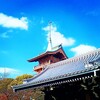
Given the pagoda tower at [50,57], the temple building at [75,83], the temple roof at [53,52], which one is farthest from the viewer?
the pagoda tower at [50,57]

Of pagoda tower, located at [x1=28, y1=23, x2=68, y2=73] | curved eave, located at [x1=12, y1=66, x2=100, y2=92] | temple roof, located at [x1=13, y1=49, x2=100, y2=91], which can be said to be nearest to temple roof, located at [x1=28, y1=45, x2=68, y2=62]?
pagoda tower, located at [x1=28, y1=23, x2=68, y2=73]

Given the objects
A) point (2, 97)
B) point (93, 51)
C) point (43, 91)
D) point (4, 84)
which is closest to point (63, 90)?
point (43, 91)

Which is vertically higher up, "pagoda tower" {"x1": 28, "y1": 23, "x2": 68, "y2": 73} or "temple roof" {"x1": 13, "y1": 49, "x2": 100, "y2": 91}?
"pagoda tower" {"x1": 28, "y1": 23, "x2": 68, "y2": 73}

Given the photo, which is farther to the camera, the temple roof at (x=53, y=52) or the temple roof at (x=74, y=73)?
the temple roof at (x=53, y=52)

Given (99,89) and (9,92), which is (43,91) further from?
(9,92)

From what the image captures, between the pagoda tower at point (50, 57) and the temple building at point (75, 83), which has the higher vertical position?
the pagoda tower at point (50, 57)

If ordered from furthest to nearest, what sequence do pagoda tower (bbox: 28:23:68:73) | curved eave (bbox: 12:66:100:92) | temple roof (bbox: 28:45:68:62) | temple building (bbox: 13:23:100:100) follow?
pagoda tower (bbox: 28:23:68:73) → temple roof (bbox: 28:45:68:62) → temple building (bbox: 13:23:100:100) → curved eave (bbox: 12:66:100:92)

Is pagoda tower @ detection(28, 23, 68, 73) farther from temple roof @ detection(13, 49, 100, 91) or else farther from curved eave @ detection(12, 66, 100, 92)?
curved eave @ detection(12, 66, 100, 92)

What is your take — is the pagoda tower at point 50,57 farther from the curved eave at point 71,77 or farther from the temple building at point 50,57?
the curved eave at point 71,77

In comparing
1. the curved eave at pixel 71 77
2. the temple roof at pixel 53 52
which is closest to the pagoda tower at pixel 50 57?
the temple roof at pixel 53 52

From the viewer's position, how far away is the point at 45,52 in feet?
148

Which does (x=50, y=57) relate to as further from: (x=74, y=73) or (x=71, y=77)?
(x=74, y=73)

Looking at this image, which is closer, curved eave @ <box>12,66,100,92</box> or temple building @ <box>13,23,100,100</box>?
curved eave @ <box>12,66,100,92</box>

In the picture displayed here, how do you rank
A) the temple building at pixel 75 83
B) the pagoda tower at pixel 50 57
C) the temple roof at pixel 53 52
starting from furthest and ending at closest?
the pagoda tower at pixel 50 57
the temple roof at pixel 53 52
the temple building at pixel 75 83
